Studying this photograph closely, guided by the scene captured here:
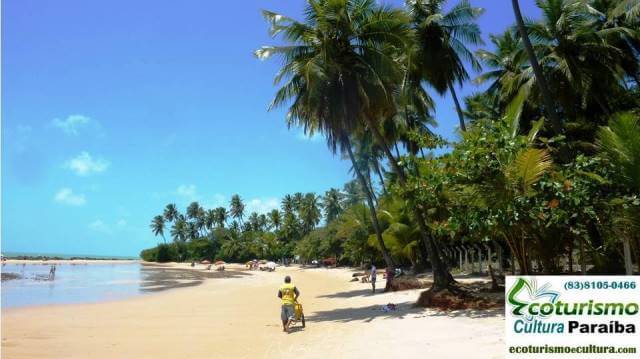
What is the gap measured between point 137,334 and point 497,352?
9.21 m

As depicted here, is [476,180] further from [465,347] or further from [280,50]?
[280,50]

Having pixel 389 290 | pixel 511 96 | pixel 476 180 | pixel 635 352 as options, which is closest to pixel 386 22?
pixel 476 180

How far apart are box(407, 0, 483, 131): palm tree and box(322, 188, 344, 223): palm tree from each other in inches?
2289

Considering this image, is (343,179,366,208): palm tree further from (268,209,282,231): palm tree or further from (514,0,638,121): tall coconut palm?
(514,0,638,121): tall coconut palm

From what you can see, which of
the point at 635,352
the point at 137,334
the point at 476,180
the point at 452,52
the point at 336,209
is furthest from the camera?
the point at 336,209

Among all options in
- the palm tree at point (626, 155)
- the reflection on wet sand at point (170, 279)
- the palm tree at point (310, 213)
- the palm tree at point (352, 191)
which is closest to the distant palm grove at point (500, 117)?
the palm tree at point (626, 155)

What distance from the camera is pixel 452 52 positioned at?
20859 millimetres

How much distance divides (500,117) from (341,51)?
7651 millimetres

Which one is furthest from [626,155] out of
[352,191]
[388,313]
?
[352,191]

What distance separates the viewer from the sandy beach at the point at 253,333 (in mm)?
8914

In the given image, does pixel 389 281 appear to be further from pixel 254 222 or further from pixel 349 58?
pixel 254 222

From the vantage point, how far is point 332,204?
79812 mm

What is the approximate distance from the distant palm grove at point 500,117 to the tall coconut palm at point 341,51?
47 millimetres

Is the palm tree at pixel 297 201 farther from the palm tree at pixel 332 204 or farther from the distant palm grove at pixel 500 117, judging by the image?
the distant palm grove at pixel 500 117
